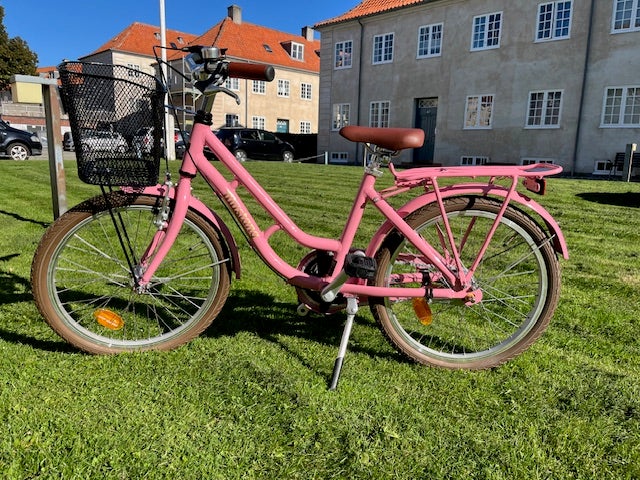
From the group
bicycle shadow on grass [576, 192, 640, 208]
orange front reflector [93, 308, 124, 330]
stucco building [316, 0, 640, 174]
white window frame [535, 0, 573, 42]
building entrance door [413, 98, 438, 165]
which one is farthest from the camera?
A: building entrance door [413, 98, 438, 165]

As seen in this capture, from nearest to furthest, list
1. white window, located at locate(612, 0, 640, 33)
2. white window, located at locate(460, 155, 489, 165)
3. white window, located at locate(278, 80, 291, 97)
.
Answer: white window, located at locate(612, 0, 640, 33) → white window, located at locate(460, 155, 489, 165) → white window, located at locate(278, 80, 291, 97)

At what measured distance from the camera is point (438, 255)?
2523mm

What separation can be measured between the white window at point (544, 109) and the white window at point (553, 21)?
198cm

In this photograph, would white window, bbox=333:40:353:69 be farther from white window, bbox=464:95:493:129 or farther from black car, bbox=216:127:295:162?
white window, bbox=464:95:493:129

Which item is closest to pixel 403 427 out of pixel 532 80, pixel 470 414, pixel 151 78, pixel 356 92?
pixel 470 414

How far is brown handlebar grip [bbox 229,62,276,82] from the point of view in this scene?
2412mm

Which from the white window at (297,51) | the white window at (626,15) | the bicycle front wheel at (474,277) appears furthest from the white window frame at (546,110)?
the white window at (297,51)

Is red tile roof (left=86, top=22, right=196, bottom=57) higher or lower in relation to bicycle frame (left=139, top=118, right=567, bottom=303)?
higher

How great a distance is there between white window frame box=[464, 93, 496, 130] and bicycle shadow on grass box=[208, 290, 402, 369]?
1855 centimetres

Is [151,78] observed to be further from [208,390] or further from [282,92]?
[282,92]

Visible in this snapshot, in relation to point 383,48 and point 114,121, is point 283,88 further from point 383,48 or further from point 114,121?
point 114,121

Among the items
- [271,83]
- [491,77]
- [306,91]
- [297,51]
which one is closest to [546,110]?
[491,77]

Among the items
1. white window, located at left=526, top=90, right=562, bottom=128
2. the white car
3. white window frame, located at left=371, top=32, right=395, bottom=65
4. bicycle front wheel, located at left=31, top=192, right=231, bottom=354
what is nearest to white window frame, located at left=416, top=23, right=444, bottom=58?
white window frame, located at left=371, top=32, right=395, bottom=65

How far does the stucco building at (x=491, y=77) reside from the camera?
16.6m
